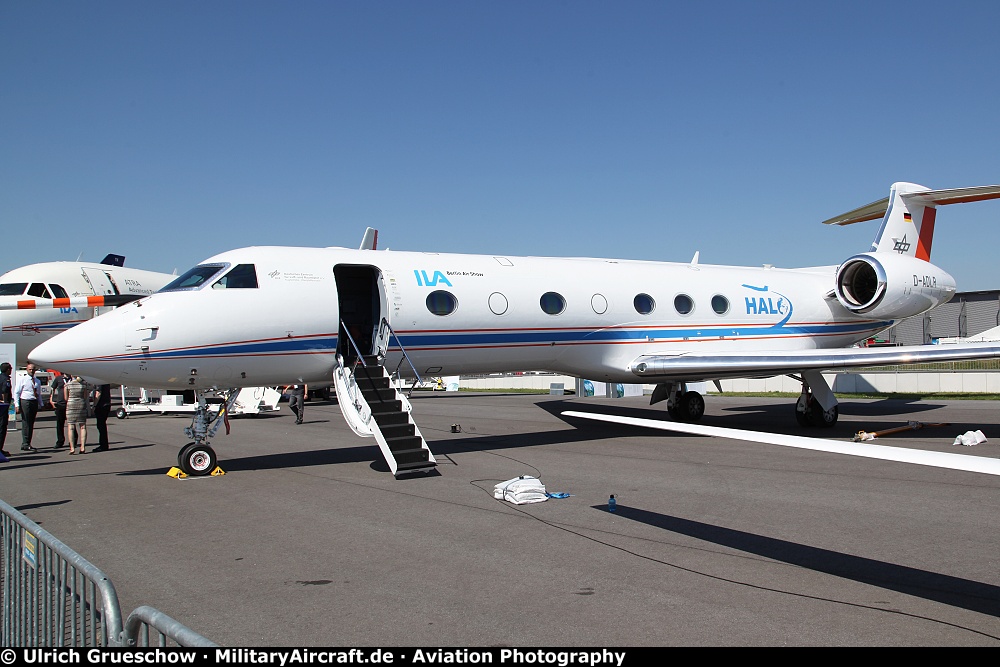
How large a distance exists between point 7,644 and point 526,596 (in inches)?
119

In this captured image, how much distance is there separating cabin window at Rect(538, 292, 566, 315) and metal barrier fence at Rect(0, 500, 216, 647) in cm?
977

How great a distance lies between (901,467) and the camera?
9.96m

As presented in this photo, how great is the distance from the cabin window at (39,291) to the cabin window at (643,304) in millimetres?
16684

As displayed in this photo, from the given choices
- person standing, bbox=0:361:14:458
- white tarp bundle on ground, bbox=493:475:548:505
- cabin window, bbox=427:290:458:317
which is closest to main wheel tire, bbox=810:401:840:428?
cabin window, bbox=427:290:458:317

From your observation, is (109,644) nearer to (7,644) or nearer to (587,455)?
(7,644)

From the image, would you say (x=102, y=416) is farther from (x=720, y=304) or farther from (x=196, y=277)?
(x=720, y=304)

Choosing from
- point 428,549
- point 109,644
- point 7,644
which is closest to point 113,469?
point 428,549

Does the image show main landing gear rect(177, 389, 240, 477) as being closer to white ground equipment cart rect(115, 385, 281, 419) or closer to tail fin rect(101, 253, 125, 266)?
white ground equipment cart rect(115, 385, 281, 419)

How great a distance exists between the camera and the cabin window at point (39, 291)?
20328mm

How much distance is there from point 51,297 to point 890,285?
21904 mm

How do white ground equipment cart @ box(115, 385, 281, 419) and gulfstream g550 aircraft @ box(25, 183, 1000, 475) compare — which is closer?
gulfstream g550 aircraft @ box(25, 183, 1000, 475)

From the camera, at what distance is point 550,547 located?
620 cm

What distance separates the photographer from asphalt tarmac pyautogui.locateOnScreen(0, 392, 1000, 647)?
4375 mm

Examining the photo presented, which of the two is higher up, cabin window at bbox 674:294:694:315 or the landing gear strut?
cabin window at bbox 674:294:694:315
